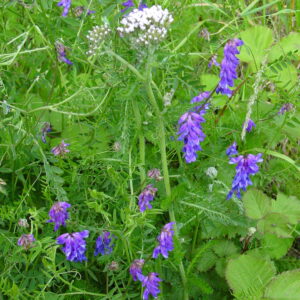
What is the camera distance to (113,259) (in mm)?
1690

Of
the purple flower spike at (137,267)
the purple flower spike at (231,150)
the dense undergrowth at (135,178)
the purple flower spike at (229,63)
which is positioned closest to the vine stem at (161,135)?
the dense undergrowth at (135,178)

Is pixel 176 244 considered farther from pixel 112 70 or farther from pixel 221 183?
pixel 112 70

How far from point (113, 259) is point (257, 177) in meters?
0.69

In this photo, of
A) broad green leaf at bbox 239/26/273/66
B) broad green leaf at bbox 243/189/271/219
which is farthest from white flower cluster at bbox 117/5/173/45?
broad green leaf at bbox 239/26/273/66

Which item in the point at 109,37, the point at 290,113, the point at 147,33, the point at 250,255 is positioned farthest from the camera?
the point at 290,113

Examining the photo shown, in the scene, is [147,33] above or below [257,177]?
above

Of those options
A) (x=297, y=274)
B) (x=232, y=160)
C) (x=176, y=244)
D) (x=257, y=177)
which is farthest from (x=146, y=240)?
(x=257, y=177)

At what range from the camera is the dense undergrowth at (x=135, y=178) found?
59.2 inches

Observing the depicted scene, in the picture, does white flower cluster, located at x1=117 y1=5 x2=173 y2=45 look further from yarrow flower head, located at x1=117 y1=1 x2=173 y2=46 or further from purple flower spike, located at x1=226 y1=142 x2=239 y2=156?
purple flower spike, located at x1=226 y1=142 x2=239 y2=156

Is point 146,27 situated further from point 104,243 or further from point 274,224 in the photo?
point 274,224

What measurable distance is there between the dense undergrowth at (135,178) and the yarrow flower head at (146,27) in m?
0.01

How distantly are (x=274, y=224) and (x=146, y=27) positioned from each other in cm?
94

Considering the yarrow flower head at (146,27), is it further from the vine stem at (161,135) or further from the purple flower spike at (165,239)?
the purple flower spike at (165,239)

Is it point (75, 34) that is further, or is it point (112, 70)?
point (75, 34)
